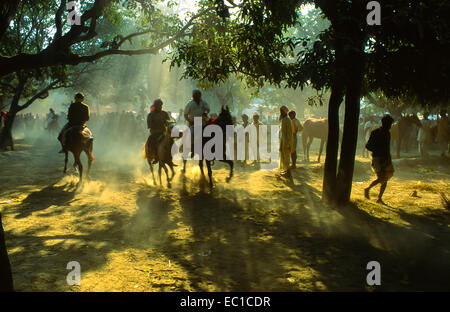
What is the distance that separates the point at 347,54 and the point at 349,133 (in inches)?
70.8

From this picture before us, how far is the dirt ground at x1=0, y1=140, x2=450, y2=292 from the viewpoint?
14.5 feet

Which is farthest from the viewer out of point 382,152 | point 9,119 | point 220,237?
point 9,119

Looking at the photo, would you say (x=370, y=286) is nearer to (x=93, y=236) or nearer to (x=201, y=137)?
(x=93, y=236)

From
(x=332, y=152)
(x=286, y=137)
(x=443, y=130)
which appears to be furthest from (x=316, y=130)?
(x=332, y=152)

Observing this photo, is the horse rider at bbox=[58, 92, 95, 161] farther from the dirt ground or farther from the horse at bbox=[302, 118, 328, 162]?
the horse at bbox=[302, 118, 328, 162]

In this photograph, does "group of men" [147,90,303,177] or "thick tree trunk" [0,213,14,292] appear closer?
"thick tree trunk" [0,213,14,292]

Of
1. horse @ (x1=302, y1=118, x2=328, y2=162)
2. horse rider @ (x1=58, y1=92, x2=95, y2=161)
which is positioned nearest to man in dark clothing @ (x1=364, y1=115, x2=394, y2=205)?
horse rider @ (x1=58, y1=92, x2=95, y2=161)

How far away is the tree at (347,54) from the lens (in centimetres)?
594

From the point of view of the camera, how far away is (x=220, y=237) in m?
6.13

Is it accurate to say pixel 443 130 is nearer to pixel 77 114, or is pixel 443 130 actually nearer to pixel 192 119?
pixel 192 119

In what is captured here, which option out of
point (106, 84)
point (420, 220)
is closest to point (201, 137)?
point (420, 220)

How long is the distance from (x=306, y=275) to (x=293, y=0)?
5418 mm

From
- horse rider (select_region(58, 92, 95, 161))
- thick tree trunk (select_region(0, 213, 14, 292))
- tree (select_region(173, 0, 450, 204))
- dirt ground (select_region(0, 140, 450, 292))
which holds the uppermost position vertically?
tree (select_region(173, 0, 450, 204))

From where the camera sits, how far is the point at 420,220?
697 cm
